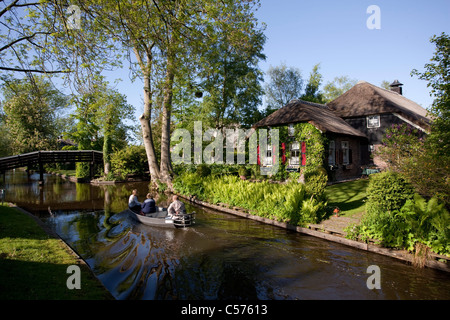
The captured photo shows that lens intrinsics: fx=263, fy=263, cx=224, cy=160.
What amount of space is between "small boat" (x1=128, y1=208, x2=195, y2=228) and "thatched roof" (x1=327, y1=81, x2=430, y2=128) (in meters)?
20.7

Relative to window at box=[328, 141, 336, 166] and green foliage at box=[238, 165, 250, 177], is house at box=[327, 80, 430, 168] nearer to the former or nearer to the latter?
window at box=[328, 141, 336, 166]

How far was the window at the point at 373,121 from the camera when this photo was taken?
80.0 feet

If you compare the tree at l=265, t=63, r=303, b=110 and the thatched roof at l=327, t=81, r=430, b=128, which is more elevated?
the tree at l=265, t=63, r=303, b=110

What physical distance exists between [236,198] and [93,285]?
1040 cm

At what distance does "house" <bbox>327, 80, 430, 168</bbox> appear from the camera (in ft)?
75.8

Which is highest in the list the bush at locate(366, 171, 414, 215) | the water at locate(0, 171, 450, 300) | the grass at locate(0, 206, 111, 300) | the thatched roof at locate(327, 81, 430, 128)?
the thatched roof at locate(327, 81, 430, 128)

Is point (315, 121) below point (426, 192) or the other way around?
the other way around

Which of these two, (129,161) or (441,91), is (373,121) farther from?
(129,161)

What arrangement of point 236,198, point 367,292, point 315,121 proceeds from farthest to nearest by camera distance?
point 315,121
point 236,198
point 367,292

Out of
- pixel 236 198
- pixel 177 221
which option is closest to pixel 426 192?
pixel 236 198

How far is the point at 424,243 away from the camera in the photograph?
26.5 feet

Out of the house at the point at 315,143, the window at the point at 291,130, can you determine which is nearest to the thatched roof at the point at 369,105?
the house at the point at 315,143

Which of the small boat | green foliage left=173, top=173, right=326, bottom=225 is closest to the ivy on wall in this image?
green foliage left=173, top=173, right=326, bottom=225
